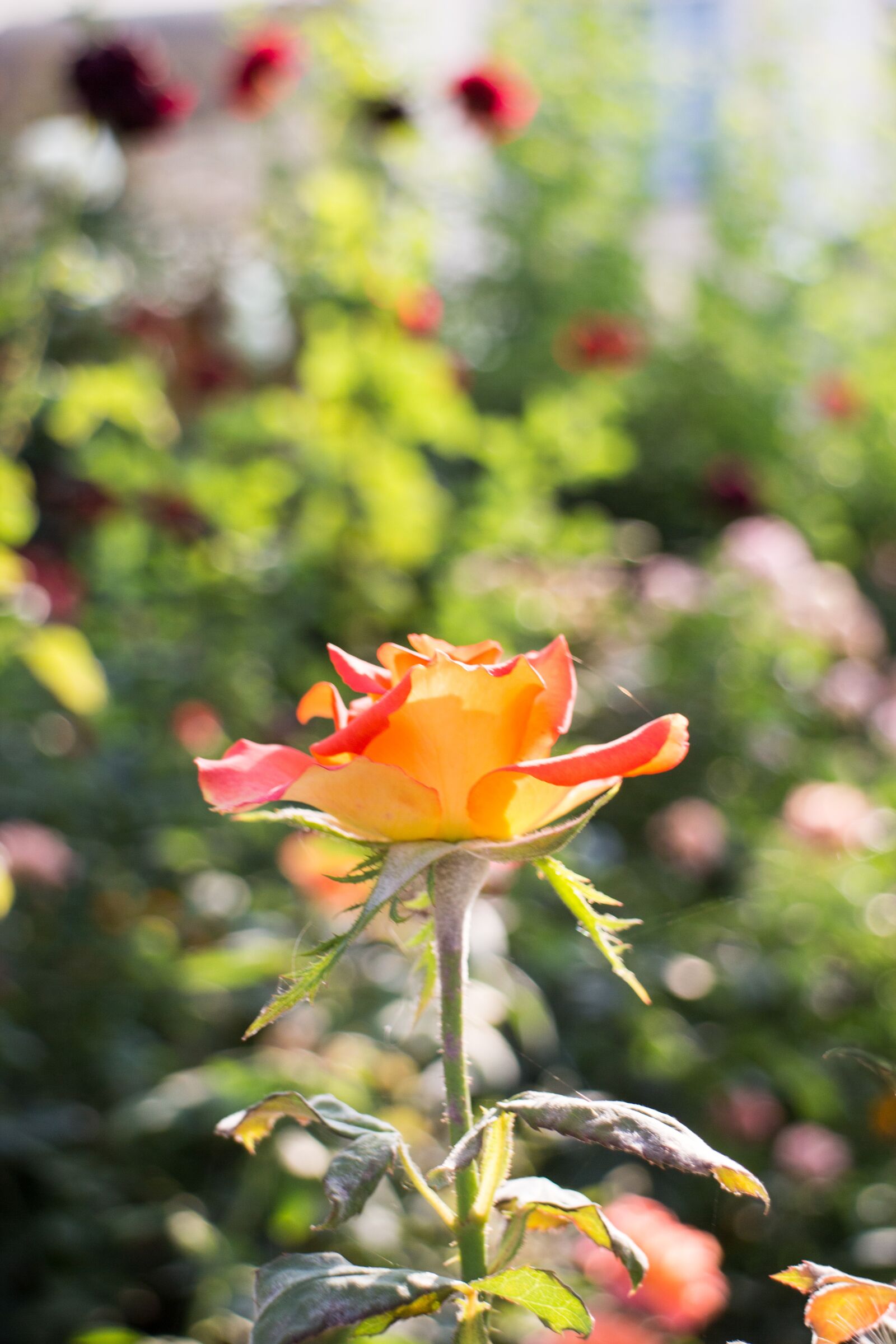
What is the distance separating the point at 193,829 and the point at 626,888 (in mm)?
484

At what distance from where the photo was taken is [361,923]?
24 cm

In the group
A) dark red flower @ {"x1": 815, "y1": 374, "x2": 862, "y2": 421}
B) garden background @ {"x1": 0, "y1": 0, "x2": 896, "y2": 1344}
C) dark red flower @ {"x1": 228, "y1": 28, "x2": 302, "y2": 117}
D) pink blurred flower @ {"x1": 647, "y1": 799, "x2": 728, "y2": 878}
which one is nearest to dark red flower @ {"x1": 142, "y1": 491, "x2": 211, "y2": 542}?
garden background @ {"x1": 0, "y1": 0, "x2": 896, "y2": 1344}

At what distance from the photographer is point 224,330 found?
4062mm

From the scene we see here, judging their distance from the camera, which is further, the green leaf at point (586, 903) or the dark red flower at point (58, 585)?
the dark red flower at point (58, 585)

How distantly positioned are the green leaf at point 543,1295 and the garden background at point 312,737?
58mm

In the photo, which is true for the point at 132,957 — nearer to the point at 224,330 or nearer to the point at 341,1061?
the point at 341,1061

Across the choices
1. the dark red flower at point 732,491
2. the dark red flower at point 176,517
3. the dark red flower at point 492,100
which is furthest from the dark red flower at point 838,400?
the dark red flower at point 176,517

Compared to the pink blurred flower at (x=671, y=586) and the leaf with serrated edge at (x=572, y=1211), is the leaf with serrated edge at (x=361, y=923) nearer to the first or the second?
the leaf with serrated edge at (x=572, y=1211)

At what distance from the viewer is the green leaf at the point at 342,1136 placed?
24cm

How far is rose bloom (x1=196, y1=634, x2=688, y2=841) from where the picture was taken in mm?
263

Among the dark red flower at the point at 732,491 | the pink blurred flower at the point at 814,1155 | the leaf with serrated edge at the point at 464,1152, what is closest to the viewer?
the leaf with serrated edge at the point at 464,1152

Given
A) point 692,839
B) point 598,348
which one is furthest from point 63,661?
point 598,348

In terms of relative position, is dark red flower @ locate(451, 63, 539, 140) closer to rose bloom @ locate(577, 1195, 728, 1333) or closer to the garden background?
the garden background

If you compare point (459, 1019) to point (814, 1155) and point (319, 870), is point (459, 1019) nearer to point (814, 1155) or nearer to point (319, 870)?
point (319, 870)
